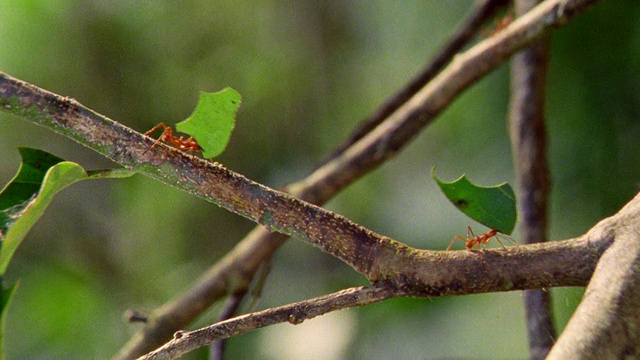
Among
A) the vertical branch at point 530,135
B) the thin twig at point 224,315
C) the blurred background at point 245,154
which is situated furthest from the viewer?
the blurred background at point 245,154

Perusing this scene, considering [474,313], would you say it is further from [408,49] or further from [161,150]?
[161,150]

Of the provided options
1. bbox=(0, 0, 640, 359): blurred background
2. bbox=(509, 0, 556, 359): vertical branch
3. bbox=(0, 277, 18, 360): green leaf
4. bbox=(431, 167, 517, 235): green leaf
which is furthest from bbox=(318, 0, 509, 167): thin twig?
bbox=(0, 277, 18, 360): green leaf

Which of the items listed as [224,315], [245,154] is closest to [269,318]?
[224,315]

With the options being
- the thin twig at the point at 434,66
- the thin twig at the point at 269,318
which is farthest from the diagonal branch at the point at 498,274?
the thin twig at the point at 434,66

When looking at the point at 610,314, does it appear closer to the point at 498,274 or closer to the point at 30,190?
the point at 498,274

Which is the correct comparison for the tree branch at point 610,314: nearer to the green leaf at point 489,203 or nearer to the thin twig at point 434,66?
the green leaf at point 489,203

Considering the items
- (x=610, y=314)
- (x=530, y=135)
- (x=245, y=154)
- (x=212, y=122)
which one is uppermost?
(x=245, y=154)
